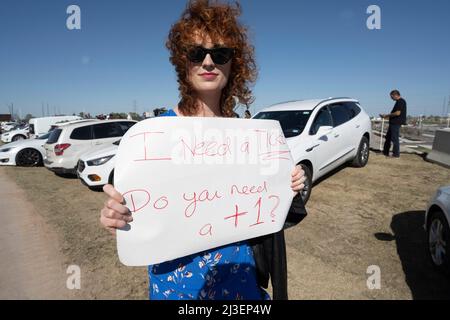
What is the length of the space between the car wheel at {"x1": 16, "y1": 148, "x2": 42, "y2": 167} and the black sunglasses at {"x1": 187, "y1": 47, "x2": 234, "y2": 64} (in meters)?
12.1

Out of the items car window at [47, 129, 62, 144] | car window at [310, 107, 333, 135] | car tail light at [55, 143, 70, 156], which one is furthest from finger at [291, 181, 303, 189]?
car window at [47, 129, 62, 144]

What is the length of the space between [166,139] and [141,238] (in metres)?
0.41

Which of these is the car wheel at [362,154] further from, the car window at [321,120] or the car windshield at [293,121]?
the car windshield at [293,121]

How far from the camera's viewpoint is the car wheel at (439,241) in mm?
2688

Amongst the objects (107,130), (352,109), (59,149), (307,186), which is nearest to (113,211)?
(307,186)

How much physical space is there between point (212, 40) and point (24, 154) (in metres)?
12.4

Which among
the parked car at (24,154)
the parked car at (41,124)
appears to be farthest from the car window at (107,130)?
the parked car at (41,124)

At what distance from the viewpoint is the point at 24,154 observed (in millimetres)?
11023

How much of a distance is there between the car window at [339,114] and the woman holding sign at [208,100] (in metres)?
4.91

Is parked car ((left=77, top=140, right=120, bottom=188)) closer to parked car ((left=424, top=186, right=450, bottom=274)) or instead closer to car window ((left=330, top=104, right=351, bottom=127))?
car window ((left=330, top=104, right=351, bottom=127))

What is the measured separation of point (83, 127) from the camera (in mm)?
8656

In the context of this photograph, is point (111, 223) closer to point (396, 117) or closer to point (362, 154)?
point (362, 154)

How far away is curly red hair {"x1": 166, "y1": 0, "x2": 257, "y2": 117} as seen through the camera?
133 cm
